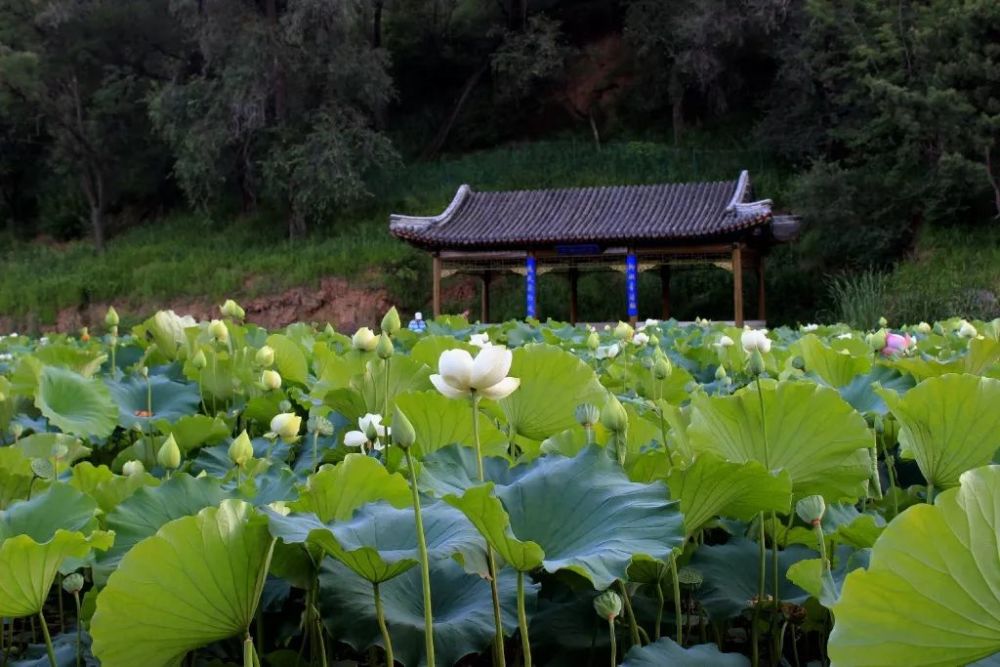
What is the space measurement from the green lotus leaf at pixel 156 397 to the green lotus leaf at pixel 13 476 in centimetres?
45

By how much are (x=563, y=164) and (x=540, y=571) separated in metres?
17.1

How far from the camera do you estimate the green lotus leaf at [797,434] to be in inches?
30.0

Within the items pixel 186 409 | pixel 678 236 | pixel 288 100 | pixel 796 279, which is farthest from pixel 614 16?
pixel 186 409

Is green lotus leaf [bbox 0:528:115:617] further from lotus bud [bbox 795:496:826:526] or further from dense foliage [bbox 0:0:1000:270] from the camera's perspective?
dense foliage [bbox 0:0:1000:270]

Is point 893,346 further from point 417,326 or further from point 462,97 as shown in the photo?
point 462,97

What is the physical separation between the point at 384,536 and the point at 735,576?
1.01ft

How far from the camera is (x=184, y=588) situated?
0.57 m

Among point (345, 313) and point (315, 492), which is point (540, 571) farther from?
point (345, 313)

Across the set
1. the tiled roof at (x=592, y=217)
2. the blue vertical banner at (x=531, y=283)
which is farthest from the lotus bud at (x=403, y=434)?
the blue vertical banner at (x=531, y=283)

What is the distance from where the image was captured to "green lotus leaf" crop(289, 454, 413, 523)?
66 centimetres

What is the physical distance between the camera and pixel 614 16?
20875 millimetres

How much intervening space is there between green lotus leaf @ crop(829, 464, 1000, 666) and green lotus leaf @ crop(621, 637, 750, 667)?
0.18m

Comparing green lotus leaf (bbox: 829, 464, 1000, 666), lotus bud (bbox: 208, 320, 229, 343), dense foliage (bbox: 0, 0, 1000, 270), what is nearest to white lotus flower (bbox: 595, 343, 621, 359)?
lotus bud (bbox: 208, 320, 229, 343)

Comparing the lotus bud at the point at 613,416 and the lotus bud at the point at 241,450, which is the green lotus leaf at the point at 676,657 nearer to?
the lotus bud at the point at 613,416
